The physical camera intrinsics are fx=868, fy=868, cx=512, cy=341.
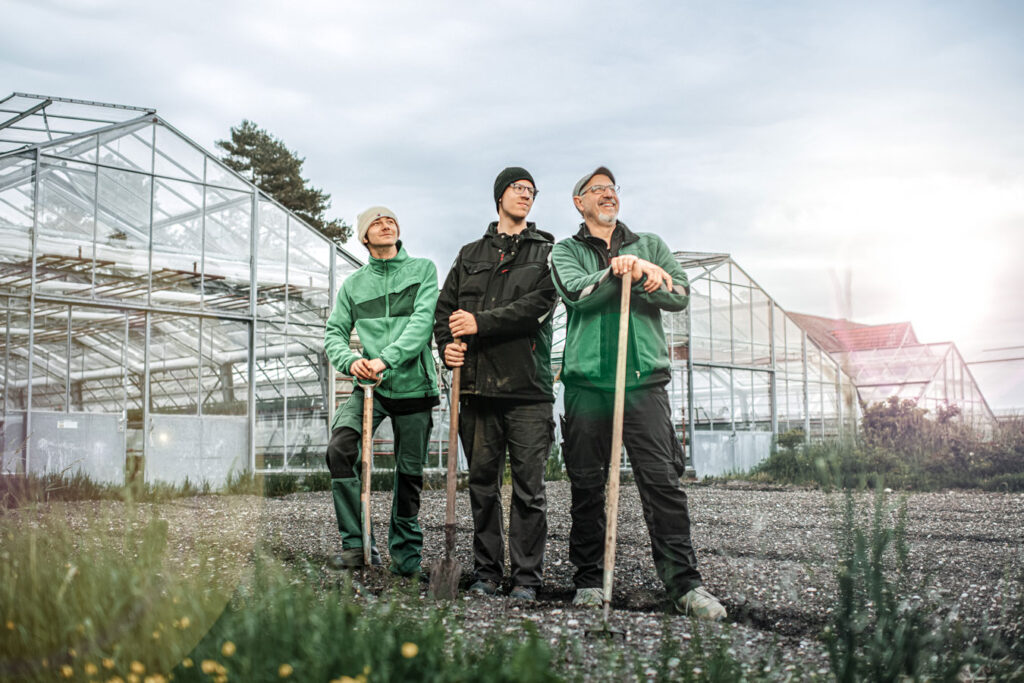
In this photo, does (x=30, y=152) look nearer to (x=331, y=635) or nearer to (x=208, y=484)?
(x=208, y=484)

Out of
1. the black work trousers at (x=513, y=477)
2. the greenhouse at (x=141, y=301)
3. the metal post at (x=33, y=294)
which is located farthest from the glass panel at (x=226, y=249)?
the black work trousers at (x=513, y=477)

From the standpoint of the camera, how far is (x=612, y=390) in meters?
3.48

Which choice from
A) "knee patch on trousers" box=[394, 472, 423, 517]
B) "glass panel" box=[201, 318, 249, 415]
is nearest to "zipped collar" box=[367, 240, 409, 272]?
"knee patch on trousers" box=[394, 472, 423, 517]

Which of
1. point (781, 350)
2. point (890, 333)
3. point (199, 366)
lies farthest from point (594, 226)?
point (890, 333)

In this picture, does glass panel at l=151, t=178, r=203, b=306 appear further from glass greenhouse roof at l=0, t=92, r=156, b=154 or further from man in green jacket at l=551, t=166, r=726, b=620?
man in green jacket at l=551, t=166, r=726, b=620

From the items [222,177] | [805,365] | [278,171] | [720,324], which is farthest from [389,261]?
[278,171]

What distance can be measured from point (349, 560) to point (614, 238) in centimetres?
179

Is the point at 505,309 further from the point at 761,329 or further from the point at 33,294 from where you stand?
the point at 761,329

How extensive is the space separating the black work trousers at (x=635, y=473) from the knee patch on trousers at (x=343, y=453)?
100 centimetres

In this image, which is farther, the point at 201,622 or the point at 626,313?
the point at 626,313

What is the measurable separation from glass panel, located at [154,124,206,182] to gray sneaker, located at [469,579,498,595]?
10.0 m

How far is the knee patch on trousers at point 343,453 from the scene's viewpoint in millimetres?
3906

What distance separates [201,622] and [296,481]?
30.1 ft

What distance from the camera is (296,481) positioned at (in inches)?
436
